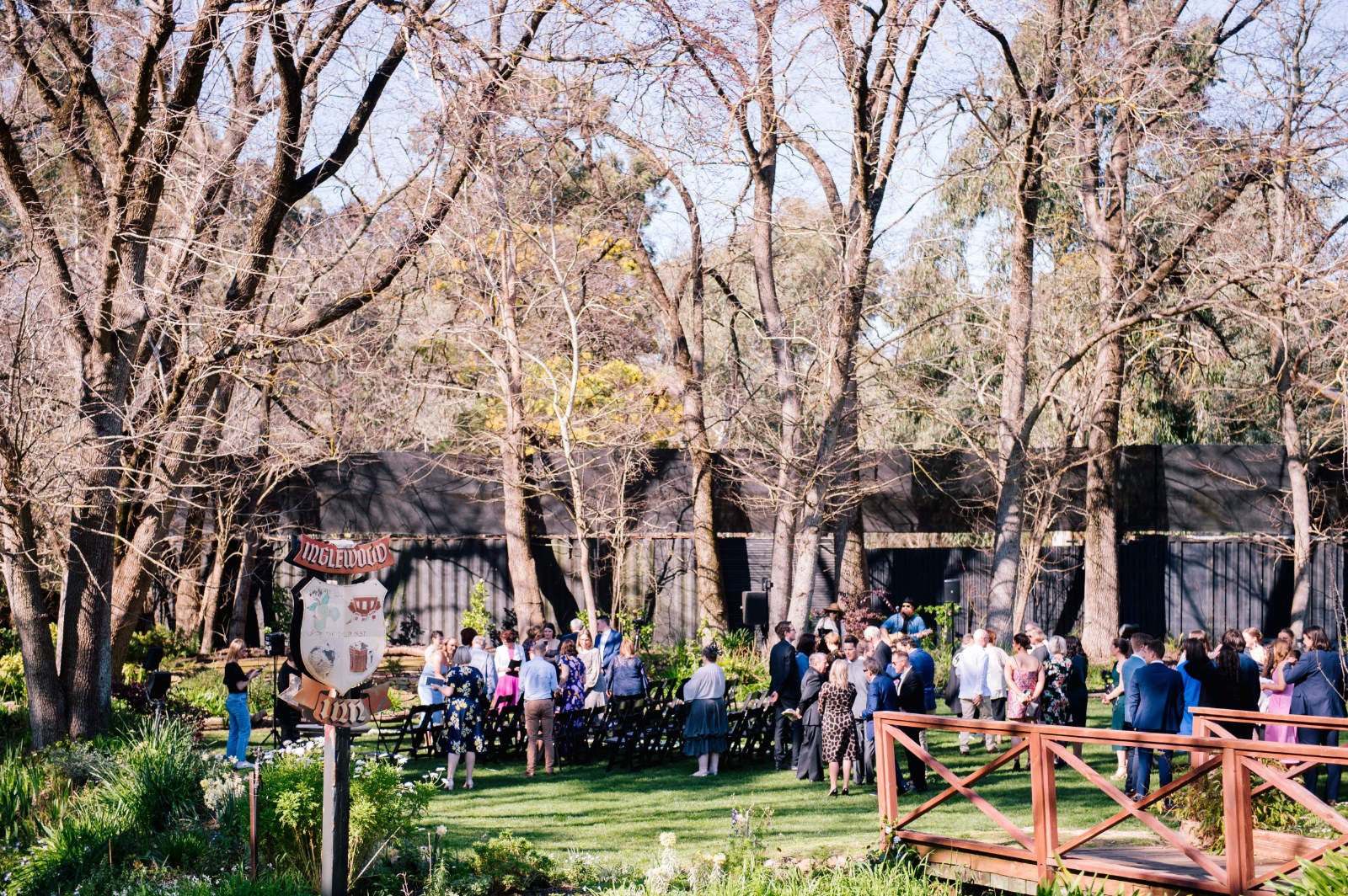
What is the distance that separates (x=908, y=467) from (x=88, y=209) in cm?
1396

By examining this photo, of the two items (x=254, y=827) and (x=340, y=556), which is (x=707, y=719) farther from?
(x=340, y=556)

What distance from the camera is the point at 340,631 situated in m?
7.53

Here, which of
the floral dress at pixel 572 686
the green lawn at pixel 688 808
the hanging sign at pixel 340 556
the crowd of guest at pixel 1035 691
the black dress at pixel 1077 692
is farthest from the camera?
the floral dress at pixel 572 686

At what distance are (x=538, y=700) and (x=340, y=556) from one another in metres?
5.75

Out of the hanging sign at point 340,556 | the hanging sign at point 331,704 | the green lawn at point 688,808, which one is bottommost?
the green lawn at point 688,808

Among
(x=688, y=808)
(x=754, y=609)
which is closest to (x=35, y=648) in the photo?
(x=688, y=808)

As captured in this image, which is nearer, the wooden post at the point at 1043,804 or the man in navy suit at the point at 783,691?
the wooden post at the point at 1043,804

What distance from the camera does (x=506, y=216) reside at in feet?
43.8

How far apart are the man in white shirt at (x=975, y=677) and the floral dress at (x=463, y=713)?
5.38m

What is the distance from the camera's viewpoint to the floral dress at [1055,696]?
13.0m

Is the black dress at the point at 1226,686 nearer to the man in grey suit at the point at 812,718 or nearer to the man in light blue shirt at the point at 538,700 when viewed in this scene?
the man in grey suit at the point at 812,718

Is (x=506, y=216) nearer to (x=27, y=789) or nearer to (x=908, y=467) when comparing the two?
(x=27, y=789)

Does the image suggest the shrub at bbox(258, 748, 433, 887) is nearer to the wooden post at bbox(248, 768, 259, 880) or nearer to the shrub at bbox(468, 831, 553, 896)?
the wooden post at bbox(248, 768, 259, 880)

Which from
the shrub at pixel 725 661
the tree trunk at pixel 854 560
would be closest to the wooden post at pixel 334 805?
the shrub at pixel 725 661
